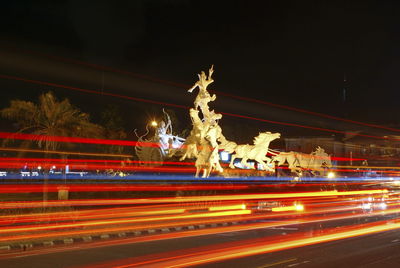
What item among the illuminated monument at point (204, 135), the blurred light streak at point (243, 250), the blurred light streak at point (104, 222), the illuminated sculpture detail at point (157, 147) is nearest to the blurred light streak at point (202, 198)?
the blurred light streak at point (104, 222)

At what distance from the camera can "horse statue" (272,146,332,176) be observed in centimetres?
4758

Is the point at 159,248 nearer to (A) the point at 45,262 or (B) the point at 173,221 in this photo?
(A) the point at 45,262

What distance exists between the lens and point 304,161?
161ft

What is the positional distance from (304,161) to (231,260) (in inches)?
1577

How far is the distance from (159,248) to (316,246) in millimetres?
4160

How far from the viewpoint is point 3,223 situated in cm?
1523

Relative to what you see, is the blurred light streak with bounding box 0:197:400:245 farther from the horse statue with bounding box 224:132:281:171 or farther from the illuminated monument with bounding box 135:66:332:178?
the horse statue with bounding box 224:132:281:171

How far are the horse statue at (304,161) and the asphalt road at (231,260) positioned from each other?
32.9 metres

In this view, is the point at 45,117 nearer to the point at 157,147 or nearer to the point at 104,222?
the point at 104,222

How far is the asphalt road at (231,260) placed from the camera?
999 centimetres

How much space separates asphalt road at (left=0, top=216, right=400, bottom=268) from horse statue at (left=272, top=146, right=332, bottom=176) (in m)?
32.9

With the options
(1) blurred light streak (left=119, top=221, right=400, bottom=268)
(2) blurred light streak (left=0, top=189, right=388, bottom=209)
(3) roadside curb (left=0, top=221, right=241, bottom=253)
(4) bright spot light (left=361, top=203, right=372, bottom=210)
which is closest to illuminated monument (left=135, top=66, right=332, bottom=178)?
(2) blurred light streak (left=0, top=189, right=388, bottom=209)

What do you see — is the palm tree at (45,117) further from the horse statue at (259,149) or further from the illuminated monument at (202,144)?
the horse statue at (259,149)

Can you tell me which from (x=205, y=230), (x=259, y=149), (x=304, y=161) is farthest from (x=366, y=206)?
(x=304, y=161)
